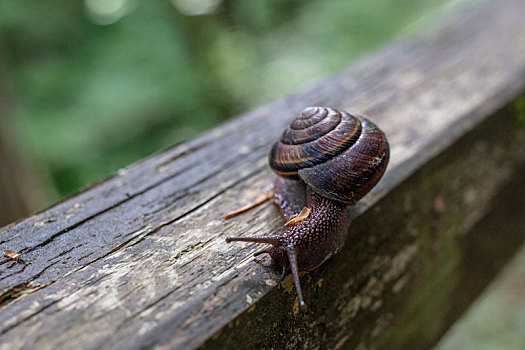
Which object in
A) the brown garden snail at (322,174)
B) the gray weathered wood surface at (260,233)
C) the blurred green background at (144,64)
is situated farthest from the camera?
the blurred green background at (144,64)

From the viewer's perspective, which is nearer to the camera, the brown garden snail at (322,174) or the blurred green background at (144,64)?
the brown garden snail at (322,174)

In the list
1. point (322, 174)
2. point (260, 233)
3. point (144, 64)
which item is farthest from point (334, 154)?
point (144, 64)

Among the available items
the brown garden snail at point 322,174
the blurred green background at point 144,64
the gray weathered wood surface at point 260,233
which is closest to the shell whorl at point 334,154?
the brown garden snail at point 322,174

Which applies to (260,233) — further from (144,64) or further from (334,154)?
(144,64)

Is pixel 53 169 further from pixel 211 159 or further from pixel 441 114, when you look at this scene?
pixel 441 114

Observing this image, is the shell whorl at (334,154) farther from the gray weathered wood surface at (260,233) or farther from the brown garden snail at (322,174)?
the gray weathered wood surface at (260,233)

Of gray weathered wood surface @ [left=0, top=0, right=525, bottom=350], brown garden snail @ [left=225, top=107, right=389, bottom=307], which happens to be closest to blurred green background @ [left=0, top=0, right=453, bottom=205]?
gray weathered wood surface @ [left=0, top=0, right=525, bottom=350]

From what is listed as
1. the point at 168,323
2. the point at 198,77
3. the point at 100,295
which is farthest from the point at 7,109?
the point at 168,323

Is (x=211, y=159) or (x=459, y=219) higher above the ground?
(x=211, y=159)
